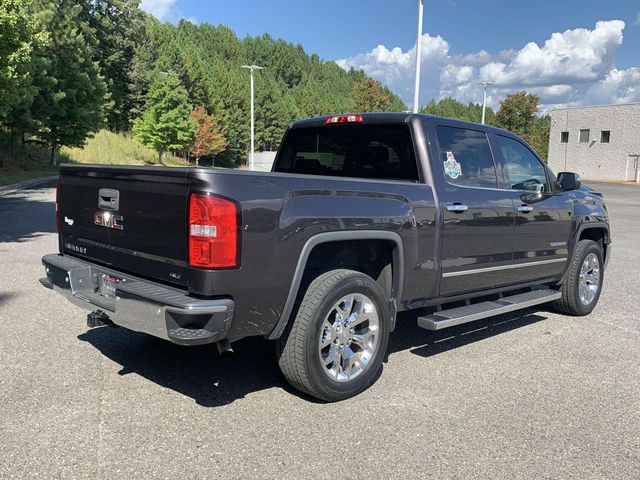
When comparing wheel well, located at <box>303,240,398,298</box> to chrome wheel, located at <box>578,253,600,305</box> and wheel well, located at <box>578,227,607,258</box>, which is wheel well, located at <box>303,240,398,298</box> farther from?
wheel well, located at <box>578,227,607,258</box>

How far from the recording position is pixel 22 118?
25500mm

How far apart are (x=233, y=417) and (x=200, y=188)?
1.45m

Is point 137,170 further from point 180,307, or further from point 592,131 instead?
point 592,131

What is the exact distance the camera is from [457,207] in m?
4.45

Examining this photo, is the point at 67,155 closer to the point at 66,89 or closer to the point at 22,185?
the point at 66,89

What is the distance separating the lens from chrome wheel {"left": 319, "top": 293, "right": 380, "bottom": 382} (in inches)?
149

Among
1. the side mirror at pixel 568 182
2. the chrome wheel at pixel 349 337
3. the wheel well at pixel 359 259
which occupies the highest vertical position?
the side mirror at pixel 568 182

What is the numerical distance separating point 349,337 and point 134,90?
55.8m

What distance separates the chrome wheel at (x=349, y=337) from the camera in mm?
3781

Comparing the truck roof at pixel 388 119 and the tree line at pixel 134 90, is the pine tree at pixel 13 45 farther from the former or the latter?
the truck roof at pixel 388 119

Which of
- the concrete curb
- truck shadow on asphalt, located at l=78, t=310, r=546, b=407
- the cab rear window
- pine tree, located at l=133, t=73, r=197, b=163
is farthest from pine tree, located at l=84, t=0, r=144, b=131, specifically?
truck shadow on asphalt, located at l=78, t=310, r=546, b=407

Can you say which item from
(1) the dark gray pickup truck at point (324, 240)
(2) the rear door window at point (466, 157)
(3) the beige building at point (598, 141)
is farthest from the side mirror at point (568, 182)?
(3) the beige building at point (598, 141)

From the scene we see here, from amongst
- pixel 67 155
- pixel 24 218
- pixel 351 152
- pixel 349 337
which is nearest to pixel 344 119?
pixel 351 152

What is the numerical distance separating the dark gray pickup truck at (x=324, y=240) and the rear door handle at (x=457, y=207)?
0.02 meters
